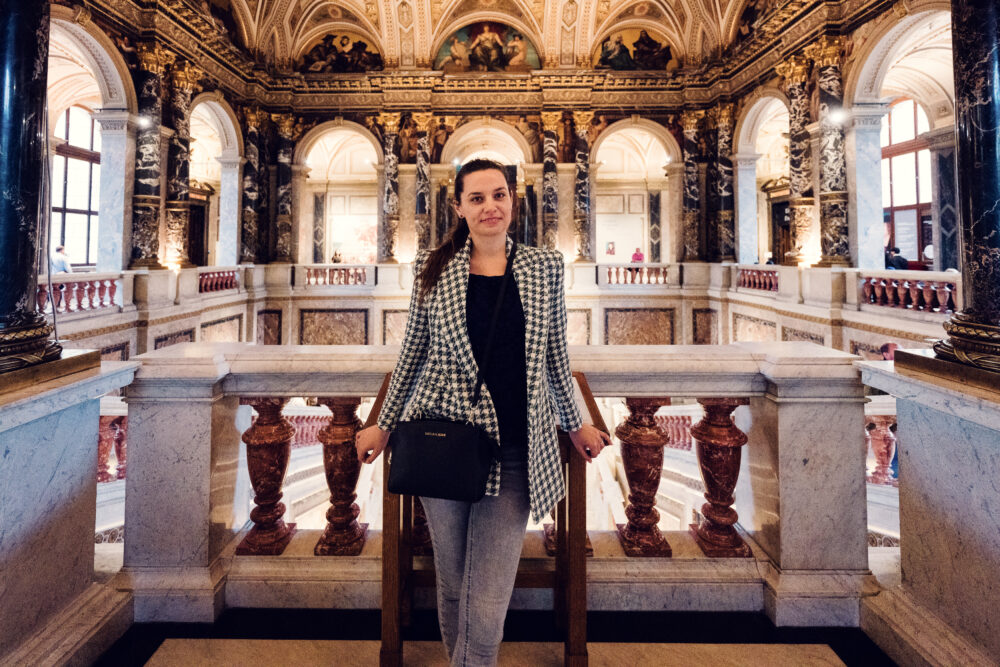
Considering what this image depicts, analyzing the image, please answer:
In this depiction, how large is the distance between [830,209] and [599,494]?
21.6 ft

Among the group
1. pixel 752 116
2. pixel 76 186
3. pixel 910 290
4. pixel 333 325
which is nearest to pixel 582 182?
pixel 752 116

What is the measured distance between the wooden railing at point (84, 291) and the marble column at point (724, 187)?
12491mm

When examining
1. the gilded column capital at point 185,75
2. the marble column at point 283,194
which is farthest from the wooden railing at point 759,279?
the gilded column capital at point 185,75

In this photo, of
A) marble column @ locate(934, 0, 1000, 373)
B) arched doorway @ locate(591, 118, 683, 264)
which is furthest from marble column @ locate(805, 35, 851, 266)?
arched doorway @ locate(591, 118, 683, 264)

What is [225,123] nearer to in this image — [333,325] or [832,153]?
[333,325]

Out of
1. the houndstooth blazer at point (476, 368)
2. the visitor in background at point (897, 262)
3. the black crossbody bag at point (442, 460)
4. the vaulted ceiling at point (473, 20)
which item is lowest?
the black crossbody bag at point (442, 460)

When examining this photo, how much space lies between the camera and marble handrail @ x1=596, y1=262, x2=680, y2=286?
13.4m

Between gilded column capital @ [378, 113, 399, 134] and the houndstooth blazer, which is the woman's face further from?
gilded column capital @ [378, 113, 399, 134]

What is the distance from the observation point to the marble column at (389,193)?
13500 mm

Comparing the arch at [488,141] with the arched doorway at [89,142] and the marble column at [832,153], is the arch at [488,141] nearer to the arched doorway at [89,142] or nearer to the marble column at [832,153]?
the marble column at [832,153]

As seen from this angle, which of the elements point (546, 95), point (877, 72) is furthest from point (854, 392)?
point (546, 95)

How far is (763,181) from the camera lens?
1867 centimetres

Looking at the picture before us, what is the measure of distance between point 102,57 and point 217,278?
4.42 metres

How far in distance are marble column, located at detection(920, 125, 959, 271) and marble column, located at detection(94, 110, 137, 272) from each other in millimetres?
16520
